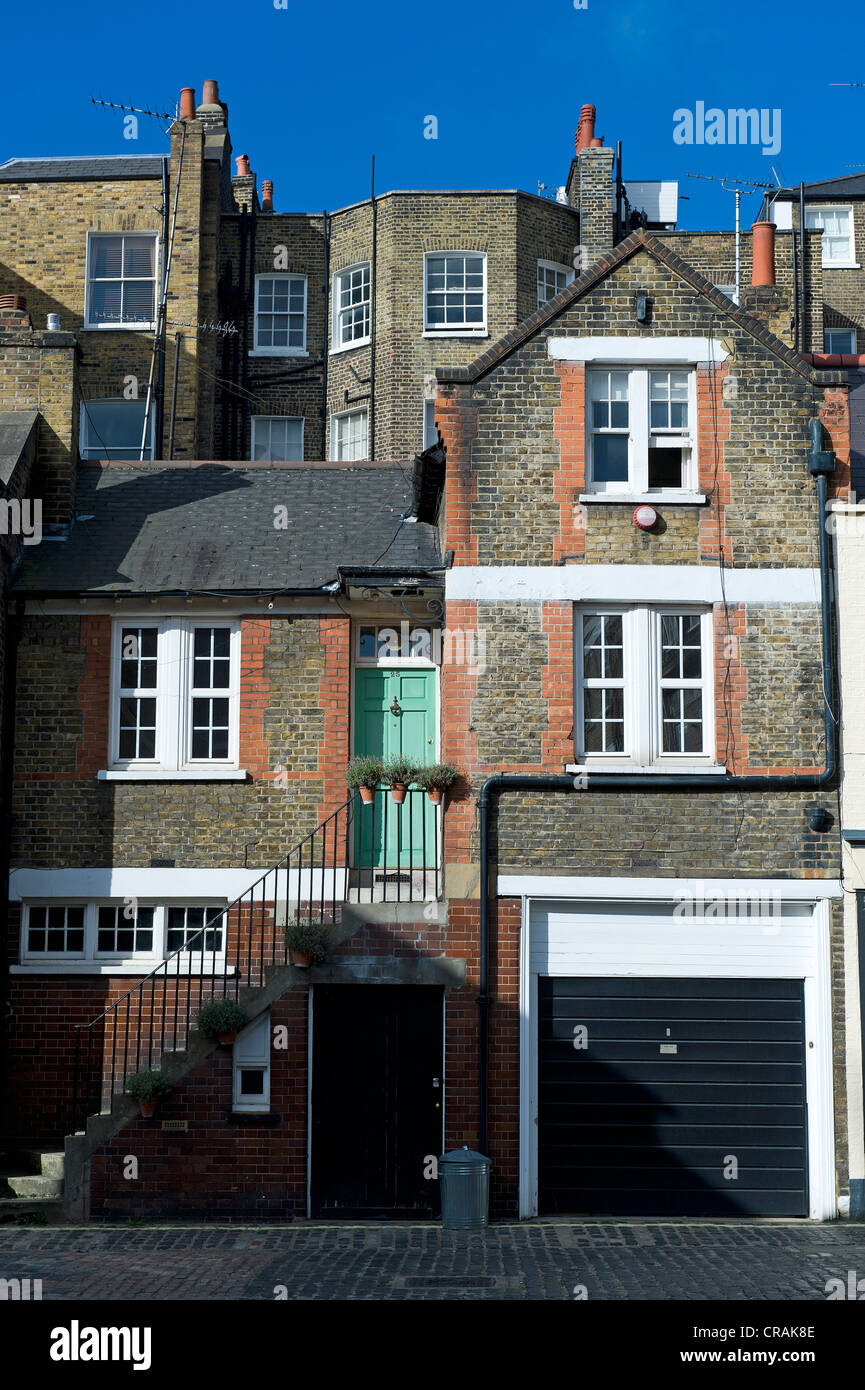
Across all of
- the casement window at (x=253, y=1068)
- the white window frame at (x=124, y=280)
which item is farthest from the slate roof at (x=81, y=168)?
the casement window at (x=253, y=1068)

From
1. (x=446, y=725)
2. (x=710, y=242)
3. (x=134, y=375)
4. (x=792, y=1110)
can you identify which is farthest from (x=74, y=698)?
(x=710, y=242)

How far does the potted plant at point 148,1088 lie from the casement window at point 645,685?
5.50 m

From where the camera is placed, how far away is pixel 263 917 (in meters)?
16.3

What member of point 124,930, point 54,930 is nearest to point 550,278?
point 124,930

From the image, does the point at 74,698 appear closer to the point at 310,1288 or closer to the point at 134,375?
the point at 310,1288

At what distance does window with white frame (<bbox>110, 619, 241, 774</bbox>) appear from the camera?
1781 cm

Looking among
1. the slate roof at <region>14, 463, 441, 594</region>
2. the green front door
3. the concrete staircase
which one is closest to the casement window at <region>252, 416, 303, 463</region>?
the slate roof at <region>14, 463, 441, 594</region>

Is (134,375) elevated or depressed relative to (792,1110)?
elevated

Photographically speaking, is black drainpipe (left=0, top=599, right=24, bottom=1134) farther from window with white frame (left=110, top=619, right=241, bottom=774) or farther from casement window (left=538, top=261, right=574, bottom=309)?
casement window (left=538, top=261, right=574, bottom=309)

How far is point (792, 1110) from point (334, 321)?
69.7 feet

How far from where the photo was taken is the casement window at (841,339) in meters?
38.6

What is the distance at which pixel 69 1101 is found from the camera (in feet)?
56.3

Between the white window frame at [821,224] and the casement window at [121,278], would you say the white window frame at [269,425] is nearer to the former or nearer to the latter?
the casement window at [121,278]

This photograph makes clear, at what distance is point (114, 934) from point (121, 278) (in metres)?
17.9
